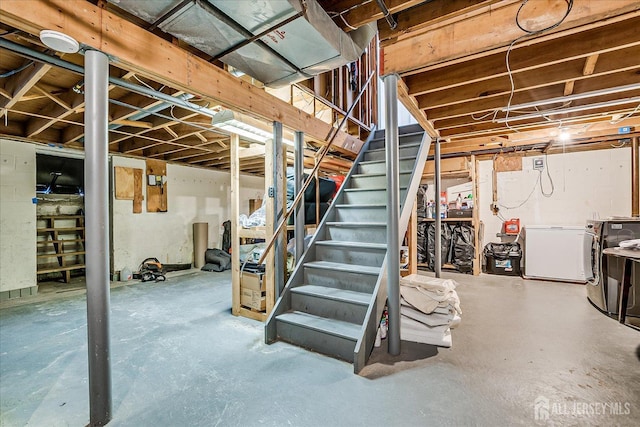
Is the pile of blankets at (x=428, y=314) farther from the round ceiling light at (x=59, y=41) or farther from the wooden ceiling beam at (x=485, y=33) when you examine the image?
the round ceiling light at (x=59, y=41)

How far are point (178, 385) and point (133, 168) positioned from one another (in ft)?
17.5

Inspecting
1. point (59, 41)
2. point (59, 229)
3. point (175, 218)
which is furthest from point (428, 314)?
point (59, 229)

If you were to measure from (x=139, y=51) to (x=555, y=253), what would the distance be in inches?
254

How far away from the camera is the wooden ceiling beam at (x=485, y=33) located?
178 cm

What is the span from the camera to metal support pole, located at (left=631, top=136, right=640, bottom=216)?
4824 mm

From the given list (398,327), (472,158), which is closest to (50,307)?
(398,327)

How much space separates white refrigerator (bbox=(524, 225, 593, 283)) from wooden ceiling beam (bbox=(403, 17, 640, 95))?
359 cm

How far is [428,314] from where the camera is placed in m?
2.81

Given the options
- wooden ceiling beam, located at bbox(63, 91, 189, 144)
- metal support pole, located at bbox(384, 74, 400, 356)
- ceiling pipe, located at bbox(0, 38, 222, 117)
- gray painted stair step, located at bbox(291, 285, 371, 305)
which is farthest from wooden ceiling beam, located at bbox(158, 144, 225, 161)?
metal support pole, located at bbox(384, 74, 400, 356)

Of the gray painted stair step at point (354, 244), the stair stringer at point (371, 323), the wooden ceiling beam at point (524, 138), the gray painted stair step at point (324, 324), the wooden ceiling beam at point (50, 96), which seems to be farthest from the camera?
the wooden ceiling beam at point (524, 138)

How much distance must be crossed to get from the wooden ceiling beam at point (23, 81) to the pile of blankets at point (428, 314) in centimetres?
406

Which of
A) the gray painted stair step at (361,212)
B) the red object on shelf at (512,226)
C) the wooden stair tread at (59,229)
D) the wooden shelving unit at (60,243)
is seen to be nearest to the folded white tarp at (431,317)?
the gray painted stair step at (361,212)

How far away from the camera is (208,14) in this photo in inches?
74.3

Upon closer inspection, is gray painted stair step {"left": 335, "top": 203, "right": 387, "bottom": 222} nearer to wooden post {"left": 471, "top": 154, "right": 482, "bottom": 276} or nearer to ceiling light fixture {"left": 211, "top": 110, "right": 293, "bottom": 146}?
ceiling light fixture {"left": 211, "top": 110, "right": 293, "bottom": 146}
